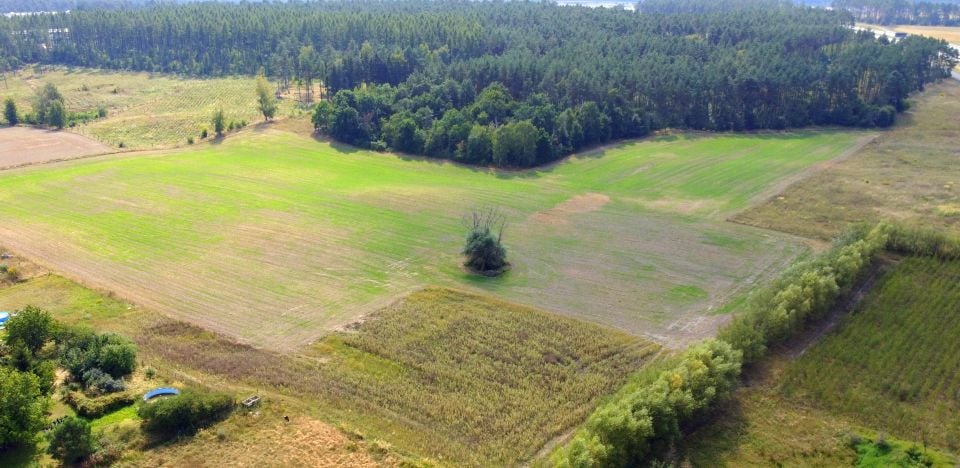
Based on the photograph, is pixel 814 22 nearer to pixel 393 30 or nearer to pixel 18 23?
pixel 393 30

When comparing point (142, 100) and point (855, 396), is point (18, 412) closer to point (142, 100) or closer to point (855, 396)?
point (855, 396)

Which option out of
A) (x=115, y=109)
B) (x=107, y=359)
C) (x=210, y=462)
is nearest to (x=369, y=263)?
(x=107, y=359)

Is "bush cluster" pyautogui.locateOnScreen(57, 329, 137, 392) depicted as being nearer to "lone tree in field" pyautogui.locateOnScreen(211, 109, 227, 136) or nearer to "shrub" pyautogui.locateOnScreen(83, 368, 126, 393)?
"shrub" pyautogui.locateOnScreen(83, 368, 126, 393)

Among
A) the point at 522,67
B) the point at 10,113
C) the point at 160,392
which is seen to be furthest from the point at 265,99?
the point at 160,392

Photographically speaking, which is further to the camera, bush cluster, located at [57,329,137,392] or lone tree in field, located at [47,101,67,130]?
lone tree in field, located at [47,101,67,130]

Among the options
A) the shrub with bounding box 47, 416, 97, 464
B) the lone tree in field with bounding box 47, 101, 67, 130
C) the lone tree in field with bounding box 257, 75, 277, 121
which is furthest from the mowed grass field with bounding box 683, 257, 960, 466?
the lone tree in field with bounding box 47, 101, 67, 130
